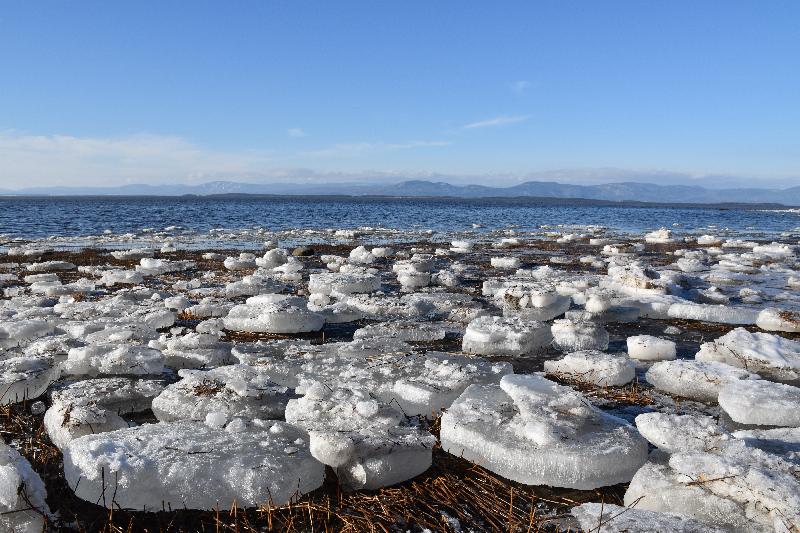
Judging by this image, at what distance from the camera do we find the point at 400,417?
313 centimetres

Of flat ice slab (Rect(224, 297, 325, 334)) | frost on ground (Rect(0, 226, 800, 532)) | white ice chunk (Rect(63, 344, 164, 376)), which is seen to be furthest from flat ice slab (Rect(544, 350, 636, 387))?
white ice chunk (Rect(63, 344, 164, 376))

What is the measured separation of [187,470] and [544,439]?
1.73 m

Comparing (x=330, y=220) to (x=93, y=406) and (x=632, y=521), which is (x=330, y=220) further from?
(x=632, y=521)

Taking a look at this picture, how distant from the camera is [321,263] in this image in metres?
13.0

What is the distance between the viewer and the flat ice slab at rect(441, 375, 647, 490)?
265 centimetres

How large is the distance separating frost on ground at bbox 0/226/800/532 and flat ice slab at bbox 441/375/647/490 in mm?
11

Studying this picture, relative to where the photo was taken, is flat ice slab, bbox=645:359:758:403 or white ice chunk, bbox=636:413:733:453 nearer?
white ice chunk, bbox=636:413:733:453

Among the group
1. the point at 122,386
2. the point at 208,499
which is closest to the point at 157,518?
the point at 208,499

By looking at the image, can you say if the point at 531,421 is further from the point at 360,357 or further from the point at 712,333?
the point at 712,333

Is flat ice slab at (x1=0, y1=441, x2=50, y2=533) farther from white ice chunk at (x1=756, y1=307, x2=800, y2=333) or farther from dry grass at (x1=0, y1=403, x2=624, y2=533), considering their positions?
white ice chunk at (x1=756, y1=307, x2=800, y2=333)

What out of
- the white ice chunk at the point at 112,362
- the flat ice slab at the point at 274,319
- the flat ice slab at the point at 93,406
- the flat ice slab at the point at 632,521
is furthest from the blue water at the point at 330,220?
the flat ice slab at the point at 632,521

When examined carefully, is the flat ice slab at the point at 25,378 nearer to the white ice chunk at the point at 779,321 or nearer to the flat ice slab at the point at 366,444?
the flat ice slab at the point at 366,444

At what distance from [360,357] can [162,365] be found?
1.63m

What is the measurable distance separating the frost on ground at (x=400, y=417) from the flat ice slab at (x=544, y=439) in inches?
0.4
